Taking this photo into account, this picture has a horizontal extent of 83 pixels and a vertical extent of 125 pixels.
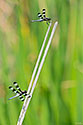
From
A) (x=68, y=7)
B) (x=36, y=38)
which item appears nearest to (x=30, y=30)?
(x=36, y=38)

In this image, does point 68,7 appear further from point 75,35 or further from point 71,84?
point 71,84

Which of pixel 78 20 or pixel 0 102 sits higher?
pixel 78 20

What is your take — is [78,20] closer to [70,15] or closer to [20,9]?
[70,15]

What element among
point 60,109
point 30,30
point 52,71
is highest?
point 30,30

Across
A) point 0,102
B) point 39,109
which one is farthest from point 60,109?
point 0,102

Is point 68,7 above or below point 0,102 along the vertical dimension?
above
